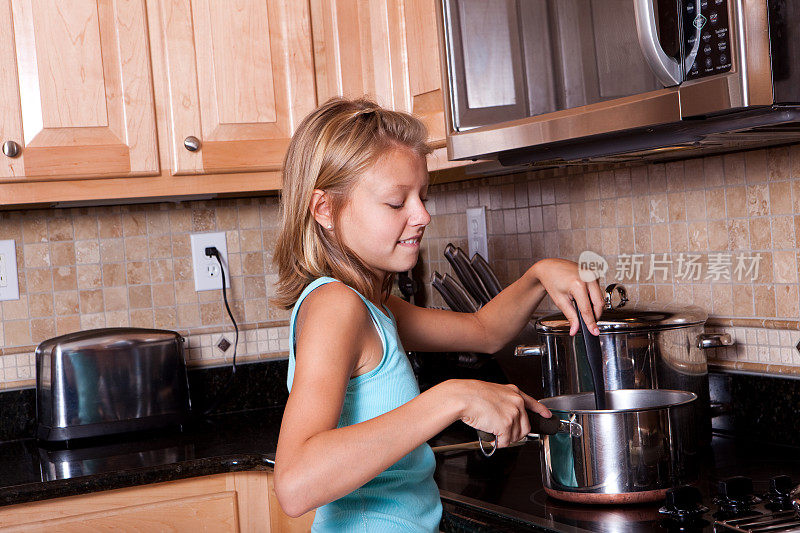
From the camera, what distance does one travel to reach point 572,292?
1.18 meters

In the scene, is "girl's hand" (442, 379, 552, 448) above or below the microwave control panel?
below

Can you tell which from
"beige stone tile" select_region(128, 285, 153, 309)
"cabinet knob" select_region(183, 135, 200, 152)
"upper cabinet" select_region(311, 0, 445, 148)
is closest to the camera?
"upper cabinet" select_region(311, 0, 445, 148)

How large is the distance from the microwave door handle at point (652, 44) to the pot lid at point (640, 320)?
0.40m

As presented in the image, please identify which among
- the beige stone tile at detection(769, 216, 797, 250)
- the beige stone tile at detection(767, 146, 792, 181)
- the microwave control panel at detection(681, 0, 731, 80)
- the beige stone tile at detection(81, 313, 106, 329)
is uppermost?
the microwave control panel at detection(681, 0, 731, 80)

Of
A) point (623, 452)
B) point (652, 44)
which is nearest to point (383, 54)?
point (652, 44)

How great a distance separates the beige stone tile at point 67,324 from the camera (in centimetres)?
209

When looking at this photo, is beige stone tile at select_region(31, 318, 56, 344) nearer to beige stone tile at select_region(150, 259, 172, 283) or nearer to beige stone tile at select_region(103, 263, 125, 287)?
beige stone tile at select_region(103, 263, 125, 287)

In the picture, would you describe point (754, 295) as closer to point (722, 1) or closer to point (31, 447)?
point (722, 1)

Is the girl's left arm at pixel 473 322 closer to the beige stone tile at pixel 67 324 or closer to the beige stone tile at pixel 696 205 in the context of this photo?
the beige stone tile at pixel 696 205

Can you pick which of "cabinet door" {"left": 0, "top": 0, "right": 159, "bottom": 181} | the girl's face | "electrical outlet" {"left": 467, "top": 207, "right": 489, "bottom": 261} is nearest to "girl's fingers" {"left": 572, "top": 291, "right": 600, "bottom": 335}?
the girl's face

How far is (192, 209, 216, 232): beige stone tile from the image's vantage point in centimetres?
222

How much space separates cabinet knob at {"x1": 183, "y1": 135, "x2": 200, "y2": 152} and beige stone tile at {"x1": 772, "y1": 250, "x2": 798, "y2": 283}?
114 cm

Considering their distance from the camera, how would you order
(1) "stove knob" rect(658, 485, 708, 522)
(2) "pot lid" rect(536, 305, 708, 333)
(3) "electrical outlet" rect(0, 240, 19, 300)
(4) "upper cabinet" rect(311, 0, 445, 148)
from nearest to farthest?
(1) "stove knob" rect(658, 485, 708, 522), (2) "pot lid" rect(536, 305, 708, 333), (4) "upper cabinet" rect(311, 0, 445, 148), (3) "electrical outlet" rect(0, 240, 19, 300)

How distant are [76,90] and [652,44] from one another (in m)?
1.24
